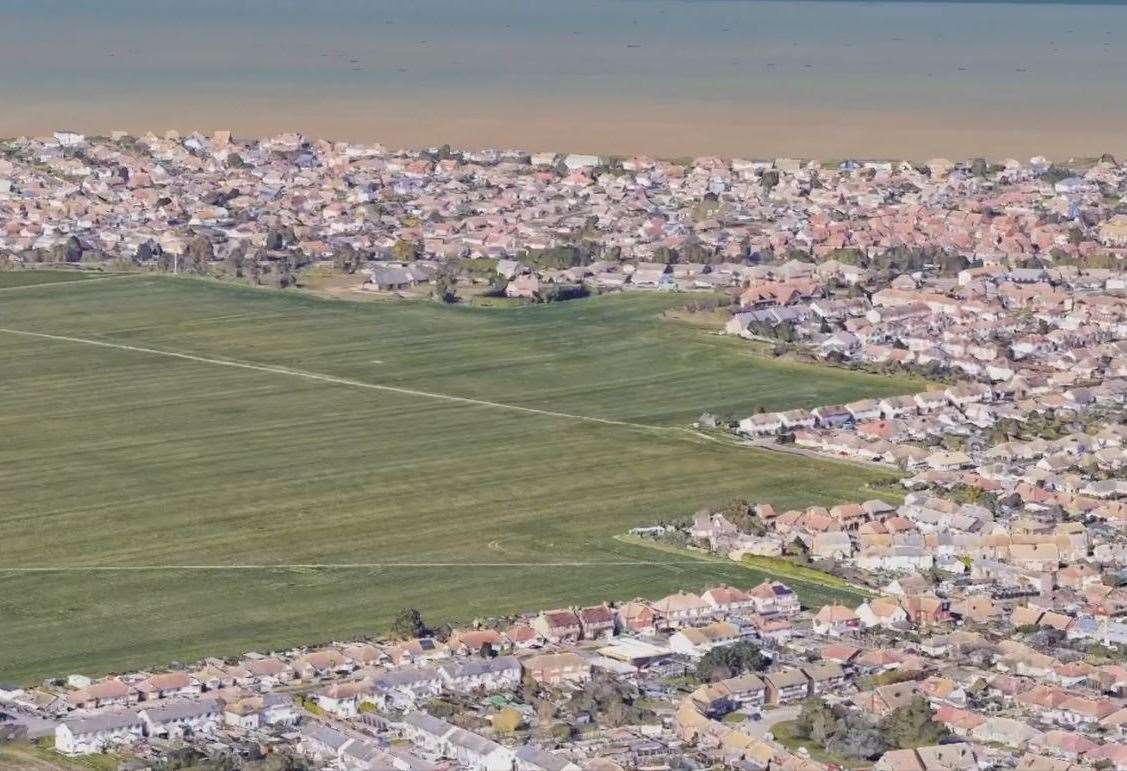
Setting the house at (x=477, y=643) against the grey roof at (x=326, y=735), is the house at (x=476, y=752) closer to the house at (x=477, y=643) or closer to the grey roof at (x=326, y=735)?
the grey roof at (x=326, y=735)

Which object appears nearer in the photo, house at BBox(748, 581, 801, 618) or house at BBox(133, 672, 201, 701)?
house at BBox(133, 672, 201, 701)

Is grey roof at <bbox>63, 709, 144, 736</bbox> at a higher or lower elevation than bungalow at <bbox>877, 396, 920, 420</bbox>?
lower

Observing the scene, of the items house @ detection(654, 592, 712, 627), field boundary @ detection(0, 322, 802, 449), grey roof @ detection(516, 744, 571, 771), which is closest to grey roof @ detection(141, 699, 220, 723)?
grey roof @ detection(516, 744, 571, 771)

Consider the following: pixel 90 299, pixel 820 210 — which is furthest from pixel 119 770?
pixel 820 210

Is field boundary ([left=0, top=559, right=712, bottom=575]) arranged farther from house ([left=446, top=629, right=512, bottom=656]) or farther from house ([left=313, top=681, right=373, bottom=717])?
house ([left=313, top=681, right=373, bottom=717])

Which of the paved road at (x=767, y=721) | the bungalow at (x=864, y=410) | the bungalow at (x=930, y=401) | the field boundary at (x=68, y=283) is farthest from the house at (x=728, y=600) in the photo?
the field boundary at (x=68, y=283)

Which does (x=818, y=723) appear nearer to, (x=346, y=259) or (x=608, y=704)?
(x=608, y=704)

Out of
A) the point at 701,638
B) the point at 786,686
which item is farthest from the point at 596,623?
the point at 786,686
